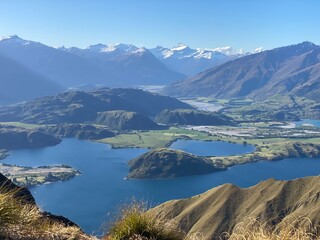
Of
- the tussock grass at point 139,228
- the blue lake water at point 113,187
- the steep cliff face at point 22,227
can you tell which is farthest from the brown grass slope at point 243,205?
the steep cliff face at point 22,227

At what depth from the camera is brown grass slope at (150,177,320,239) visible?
263 ft

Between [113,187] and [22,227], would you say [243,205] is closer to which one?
[113,187]

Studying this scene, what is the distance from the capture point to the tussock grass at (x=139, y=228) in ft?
30.3

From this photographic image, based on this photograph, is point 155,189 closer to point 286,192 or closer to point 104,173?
point 104,173

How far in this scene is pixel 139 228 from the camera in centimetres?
933

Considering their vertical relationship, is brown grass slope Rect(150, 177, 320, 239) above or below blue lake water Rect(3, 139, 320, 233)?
above

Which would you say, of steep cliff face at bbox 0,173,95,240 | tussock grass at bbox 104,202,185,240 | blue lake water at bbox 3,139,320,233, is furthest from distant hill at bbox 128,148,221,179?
steep cliff face at bbox 0,173,95,240

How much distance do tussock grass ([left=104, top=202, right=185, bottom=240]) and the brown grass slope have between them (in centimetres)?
6929

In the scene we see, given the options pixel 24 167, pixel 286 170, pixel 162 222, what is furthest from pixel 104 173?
pixel 162 222

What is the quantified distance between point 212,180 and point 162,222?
550 feet

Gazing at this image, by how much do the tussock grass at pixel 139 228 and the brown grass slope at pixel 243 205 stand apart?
6929 cm

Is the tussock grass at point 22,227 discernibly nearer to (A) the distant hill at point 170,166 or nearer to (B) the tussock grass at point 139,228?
(B) the tussock grass at point 139,228

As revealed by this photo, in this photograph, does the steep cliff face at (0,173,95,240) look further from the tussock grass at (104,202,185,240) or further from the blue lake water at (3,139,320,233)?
the blue lake water at (3,139,320,233)

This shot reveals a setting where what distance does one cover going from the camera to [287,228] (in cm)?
813
